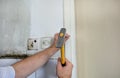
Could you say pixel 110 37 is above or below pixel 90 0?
below

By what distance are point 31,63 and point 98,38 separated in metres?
0.44

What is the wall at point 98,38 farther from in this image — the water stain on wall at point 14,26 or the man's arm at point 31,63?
the water stain on wall at point 14,26

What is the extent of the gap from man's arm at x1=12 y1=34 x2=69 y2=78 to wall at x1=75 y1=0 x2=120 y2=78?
0.18 meters

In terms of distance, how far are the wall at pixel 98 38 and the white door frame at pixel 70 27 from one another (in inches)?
2.7

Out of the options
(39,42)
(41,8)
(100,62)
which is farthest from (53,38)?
(100,62)

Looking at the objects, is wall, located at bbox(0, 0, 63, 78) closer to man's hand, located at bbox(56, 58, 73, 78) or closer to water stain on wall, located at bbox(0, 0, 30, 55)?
water stain on wall, located at bbox(0, 0, 30, 55)

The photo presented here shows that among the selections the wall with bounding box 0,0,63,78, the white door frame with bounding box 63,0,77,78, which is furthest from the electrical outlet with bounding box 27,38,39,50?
the white door frame with bounding box 63,0,77,78

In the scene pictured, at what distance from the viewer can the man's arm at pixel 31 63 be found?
84 cm

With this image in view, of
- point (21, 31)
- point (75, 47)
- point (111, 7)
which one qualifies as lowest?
point (75, 47)

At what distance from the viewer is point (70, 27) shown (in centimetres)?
97

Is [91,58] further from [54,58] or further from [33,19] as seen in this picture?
[33,19]

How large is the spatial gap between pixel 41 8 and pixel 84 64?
45cm

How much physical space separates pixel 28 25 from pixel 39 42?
14 cm

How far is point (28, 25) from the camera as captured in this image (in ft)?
3.43
